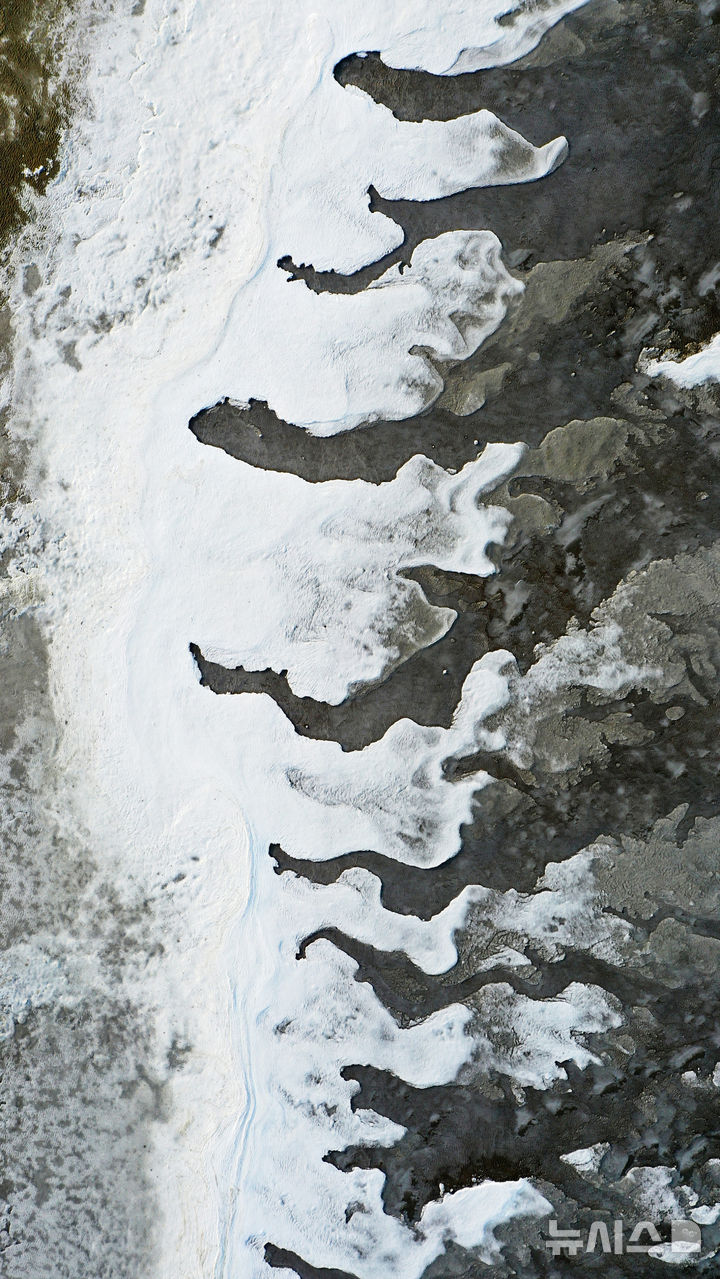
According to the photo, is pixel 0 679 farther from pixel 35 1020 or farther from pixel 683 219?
pixel 683 219

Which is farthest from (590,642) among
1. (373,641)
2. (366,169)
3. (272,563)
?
(366,169)

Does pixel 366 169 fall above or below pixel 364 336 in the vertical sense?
above

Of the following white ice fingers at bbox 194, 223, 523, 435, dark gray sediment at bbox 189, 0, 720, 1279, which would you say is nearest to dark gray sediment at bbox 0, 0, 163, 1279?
dark gray sediment at bbox 189, 0, 720, 1279

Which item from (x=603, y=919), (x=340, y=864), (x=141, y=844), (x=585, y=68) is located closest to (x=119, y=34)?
(x=585, y=68)

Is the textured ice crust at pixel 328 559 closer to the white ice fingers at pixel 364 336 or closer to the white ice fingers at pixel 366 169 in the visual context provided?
the white ice fingers at pixel 364 336

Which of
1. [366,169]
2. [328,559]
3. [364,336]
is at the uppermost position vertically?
[366,169]

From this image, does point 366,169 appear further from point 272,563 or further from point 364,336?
point 272,563

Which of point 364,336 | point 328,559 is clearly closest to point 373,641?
point 328,559

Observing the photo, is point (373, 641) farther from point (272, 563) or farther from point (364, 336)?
point (364, 336)
